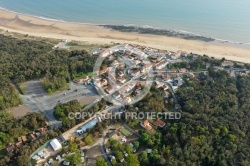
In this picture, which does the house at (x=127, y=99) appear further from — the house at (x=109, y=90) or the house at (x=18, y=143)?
the house at (x=18, y=143)

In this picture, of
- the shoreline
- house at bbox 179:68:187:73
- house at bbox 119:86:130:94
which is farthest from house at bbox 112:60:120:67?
the shoreline

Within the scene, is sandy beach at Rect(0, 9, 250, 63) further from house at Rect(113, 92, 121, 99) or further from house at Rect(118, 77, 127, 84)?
house at Rect(113, 92, 121, 99)

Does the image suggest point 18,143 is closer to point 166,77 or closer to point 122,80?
point 122,80

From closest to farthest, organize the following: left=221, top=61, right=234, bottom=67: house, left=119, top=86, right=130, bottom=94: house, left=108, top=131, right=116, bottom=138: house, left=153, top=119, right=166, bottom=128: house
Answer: left=108, top=131, right=116, bottom=138: house → left=153, top=119, right=166, bottom=128: house → left=119, top=86, right=130, bottom=94: house → left=221, top=61, right=234, bottom=67: house

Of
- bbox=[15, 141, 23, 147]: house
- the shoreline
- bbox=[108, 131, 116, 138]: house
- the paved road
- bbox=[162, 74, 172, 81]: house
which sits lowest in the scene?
bbox=[15, 141, 23, 147]: house

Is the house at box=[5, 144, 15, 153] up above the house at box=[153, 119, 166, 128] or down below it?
below

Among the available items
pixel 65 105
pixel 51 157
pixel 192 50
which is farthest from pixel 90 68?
pixel 192 50

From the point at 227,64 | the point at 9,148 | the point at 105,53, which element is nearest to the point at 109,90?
the point at 105,53

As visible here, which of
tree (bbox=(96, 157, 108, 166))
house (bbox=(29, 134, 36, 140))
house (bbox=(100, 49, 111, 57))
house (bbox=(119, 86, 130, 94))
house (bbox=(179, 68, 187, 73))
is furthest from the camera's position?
house (bbox=(100, 49, 111, 57))
